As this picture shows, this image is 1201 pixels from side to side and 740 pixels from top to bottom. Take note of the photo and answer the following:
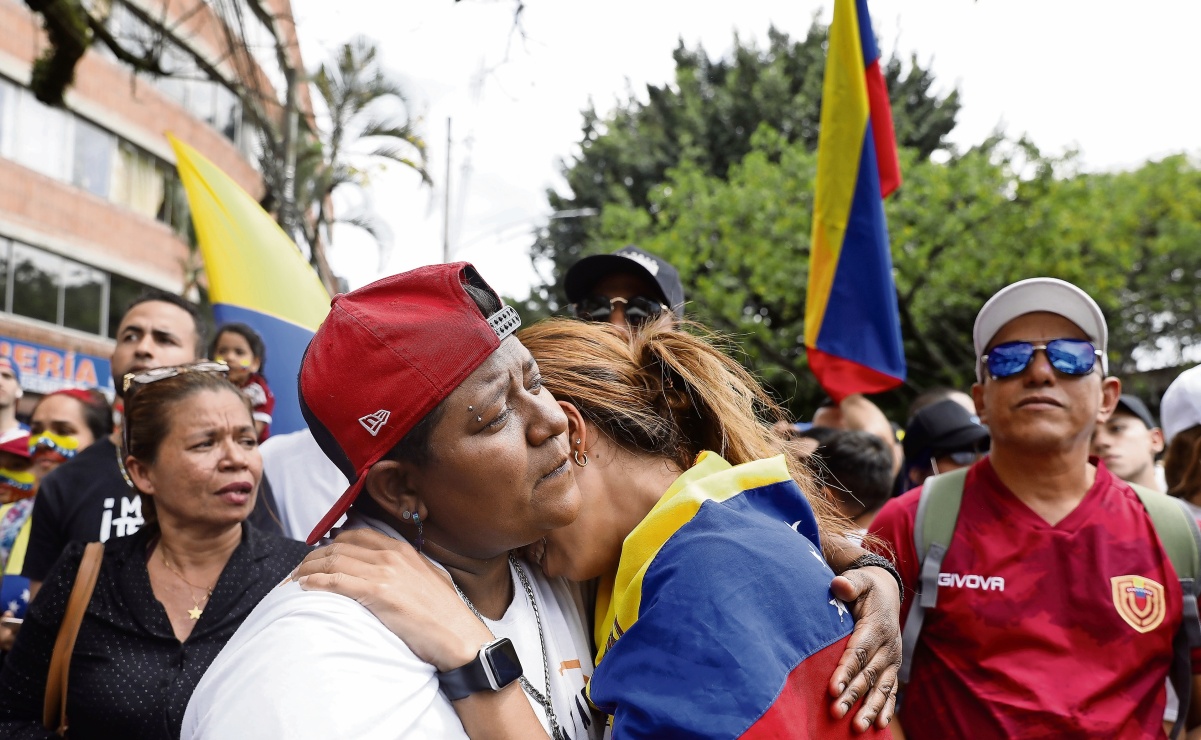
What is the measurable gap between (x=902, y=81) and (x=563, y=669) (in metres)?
21.8

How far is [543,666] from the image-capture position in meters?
1.92

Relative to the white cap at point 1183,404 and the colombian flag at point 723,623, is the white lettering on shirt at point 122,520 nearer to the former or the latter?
the colombian flag at point 723,623

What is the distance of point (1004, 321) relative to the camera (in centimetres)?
329

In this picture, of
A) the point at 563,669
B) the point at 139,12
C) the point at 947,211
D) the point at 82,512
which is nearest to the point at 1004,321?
the point at 563,669

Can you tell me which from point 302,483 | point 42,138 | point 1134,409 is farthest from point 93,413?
point 42,138

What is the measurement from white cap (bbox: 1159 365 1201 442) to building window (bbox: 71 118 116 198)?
2073 centimetres

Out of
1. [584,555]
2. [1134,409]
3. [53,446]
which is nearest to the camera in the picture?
[584,555]

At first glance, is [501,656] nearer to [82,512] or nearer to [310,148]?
[82,512]

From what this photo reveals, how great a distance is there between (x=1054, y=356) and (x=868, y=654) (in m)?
1.73

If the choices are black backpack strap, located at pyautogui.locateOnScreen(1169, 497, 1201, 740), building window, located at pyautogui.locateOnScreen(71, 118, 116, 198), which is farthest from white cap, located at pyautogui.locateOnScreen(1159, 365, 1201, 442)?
building window, located at pyautogui.locateOnScreen(71, 118, 116, 198)

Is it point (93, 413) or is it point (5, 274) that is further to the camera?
point (5, 274)

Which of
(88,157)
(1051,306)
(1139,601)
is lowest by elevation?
(1139,601)

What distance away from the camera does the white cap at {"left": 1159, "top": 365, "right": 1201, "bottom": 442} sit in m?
4.08

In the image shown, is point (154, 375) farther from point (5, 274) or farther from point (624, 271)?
point (5, 274)
